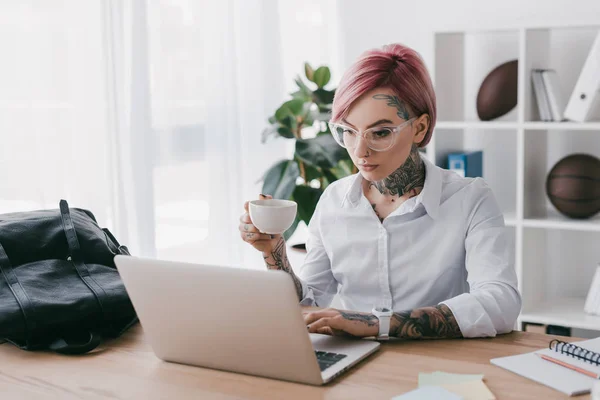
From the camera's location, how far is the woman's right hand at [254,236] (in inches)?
69.3

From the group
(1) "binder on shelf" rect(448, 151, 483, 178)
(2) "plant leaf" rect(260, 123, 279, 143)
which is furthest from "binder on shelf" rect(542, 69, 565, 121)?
(2) "plant leaf" rect(260, 123, 279, 143)

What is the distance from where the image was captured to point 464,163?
3.39 metres

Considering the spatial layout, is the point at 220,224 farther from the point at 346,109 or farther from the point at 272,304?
the point at 272,304

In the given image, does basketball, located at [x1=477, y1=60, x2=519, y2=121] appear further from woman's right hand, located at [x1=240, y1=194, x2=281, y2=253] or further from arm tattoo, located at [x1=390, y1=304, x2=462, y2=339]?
arm tattoo, located at [x1=390, y1=304, x2=462, y2=339]

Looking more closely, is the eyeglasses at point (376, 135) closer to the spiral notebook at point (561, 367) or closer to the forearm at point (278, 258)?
the forearm at point (278, 258)

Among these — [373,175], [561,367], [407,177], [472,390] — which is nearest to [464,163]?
[407,177]

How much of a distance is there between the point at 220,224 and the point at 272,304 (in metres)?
2.49

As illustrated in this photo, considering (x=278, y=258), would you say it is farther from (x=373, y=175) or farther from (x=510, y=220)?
(x=510, y=220)

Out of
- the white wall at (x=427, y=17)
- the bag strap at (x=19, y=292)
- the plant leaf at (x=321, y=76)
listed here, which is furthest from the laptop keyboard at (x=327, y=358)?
the plant leaf at (x=321, y=76)

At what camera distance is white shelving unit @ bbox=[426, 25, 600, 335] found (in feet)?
10.5

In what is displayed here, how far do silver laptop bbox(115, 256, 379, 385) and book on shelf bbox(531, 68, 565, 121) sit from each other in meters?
2.05

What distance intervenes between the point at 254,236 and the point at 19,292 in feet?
1.71

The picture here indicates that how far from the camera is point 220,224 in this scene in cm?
374

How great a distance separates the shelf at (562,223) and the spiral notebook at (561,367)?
1.69 meters
